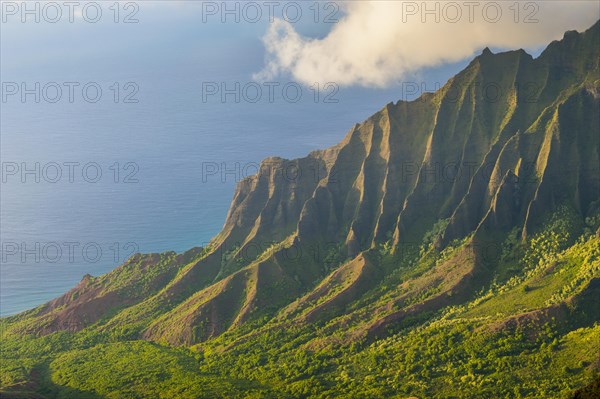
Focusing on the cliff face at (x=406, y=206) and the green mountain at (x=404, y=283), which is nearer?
the green mountain at (x=404, y=283)

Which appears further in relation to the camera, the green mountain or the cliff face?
the cliff face

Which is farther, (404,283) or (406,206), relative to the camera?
(406,206)

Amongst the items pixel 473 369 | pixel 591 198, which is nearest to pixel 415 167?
pixel 591 198

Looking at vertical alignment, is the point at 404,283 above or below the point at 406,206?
below
